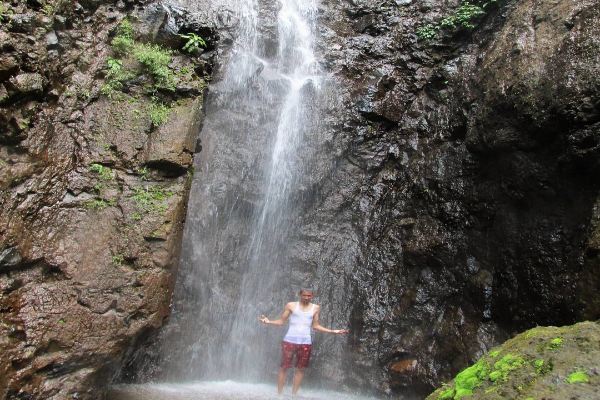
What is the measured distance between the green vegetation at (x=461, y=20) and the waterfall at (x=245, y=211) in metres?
2.54

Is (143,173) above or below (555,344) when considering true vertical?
above

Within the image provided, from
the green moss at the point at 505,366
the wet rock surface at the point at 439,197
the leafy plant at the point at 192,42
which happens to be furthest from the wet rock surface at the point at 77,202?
the green moss at the point at 505,366

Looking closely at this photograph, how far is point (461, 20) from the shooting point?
9258 millimetres

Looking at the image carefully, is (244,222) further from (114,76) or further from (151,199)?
(114,76)

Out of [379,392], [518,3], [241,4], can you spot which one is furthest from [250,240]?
[518,3]

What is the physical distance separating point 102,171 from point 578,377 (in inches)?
230

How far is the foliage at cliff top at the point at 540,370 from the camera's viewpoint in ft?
8.47

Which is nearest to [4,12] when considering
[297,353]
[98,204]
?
[98,204]

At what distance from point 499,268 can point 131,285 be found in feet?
18.0

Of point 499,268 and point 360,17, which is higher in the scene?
point 360,17

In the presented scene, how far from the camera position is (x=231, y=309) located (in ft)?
26.1

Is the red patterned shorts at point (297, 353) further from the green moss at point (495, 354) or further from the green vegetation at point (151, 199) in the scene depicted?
the green moss at point (495, 354)

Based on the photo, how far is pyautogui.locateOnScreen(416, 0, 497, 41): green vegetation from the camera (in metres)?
9.09

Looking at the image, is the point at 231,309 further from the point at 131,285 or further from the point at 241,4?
the point at 241,4
